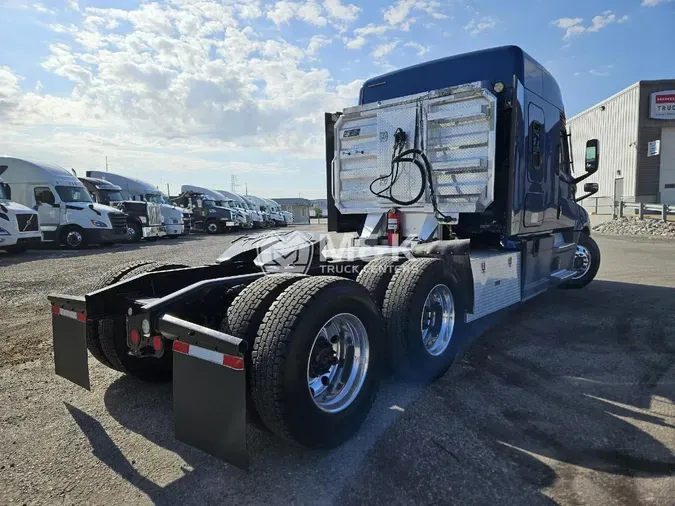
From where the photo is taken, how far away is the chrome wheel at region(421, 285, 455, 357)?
405 cm

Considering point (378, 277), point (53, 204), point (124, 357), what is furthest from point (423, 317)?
point (53, 204)

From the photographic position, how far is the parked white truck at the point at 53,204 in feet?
54.7

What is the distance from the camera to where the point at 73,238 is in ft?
55.2

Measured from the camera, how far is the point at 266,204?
46688 mm

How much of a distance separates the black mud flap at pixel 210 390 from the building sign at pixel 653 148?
35817 millimetres

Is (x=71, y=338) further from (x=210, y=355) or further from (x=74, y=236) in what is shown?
(x=74, y=236)

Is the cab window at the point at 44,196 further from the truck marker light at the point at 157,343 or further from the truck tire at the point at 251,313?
the truck tire at the point at 251,313

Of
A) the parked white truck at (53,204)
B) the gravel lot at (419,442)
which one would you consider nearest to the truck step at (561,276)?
the gravel lot at (419,442)

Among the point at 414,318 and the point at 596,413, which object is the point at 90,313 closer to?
the point at 414,318

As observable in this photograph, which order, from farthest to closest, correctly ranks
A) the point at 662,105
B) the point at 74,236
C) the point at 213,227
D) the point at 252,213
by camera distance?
the point at 252,213
the point at 662,105
the point at 213,227
the point at 74,236

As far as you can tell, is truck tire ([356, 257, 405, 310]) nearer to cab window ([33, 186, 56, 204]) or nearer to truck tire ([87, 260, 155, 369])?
truck tire ([87, 260, 155, 369])

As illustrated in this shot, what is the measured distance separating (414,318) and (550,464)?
1.35 meters

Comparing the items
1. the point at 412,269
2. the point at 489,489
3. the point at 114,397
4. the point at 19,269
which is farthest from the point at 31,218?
the point at 489,489

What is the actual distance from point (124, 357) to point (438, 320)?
8.63 feet
